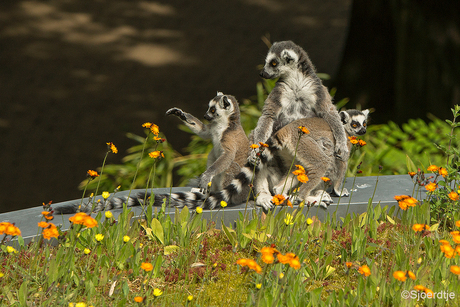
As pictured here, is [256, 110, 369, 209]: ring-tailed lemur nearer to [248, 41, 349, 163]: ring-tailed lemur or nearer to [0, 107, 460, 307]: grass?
[248, 41, 349, 163]: ring-tailed lemur

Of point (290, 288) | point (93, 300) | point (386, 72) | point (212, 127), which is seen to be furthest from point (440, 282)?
point (386, 72)

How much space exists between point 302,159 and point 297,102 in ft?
1.25

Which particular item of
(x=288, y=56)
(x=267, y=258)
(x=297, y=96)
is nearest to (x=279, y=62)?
(x=288, y=56)

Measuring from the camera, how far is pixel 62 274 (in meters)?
1.64

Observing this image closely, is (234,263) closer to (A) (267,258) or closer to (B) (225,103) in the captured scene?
(A) (267,258)

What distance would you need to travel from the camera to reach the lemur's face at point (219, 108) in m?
2.93

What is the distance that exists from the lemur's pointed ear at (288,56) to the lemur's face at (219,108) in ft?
1.76

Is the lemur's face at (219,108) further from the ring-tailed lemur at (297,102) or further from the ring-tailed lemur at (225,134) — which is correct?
the ring-tailed lemur at (297,102)

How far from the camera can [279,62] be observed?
2615 millimetres

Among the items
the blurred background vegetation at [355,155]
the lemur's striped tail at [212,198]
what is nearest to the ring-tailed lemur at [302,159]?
the lemur's striped tail at [212,198]

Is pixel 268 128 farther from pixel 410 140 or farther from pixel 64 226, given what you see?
pixel 410 140

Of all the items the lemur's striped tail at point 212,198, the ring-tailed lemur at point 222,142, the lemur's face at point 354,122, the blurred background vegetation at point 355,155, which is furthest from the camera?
the blurred background vegetation at point 355,155

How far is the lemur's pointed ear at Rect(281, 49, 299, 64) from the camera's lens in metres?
2.59

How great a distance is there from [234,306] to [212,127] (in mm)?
1618
